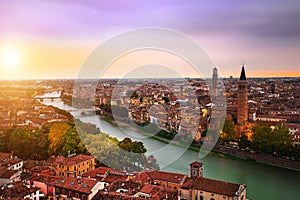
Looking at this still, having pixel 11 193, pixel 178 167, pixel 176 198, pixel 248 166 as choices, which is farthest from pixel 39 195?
pixel 248 166

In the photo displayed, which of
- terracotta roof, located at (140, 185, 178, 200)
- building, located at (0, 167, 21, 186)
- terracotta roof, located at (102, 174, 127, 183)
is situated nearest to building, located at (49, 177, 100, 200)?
terracotta roof, located at (102, 174, 127, 183)

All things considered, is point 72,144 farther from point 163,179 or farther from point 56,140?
point 163,179

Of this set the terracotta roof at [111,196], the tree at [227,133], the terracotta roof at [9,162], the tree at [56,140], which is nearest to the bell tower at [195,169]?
the terracotta roof at [111,196]

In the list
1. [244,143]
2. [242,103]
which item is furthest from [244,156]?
[242,103]

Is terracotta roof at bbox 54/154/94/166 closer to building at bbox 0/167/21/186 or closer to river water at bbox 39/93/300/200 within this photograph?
building at bbox 0/167/21/186

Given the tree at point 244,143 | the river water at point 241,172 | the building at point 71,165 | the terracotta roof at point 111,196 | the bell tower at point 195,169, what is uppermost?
the bell tower at point 195,169

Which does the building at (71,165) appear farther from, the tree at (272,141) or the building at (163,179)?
the tree at (272,141)

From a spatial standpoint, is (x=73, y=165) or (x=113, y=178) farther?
(x=73, y=165)

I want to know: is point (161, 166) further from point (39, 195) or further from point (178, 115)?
point (178, 115)
